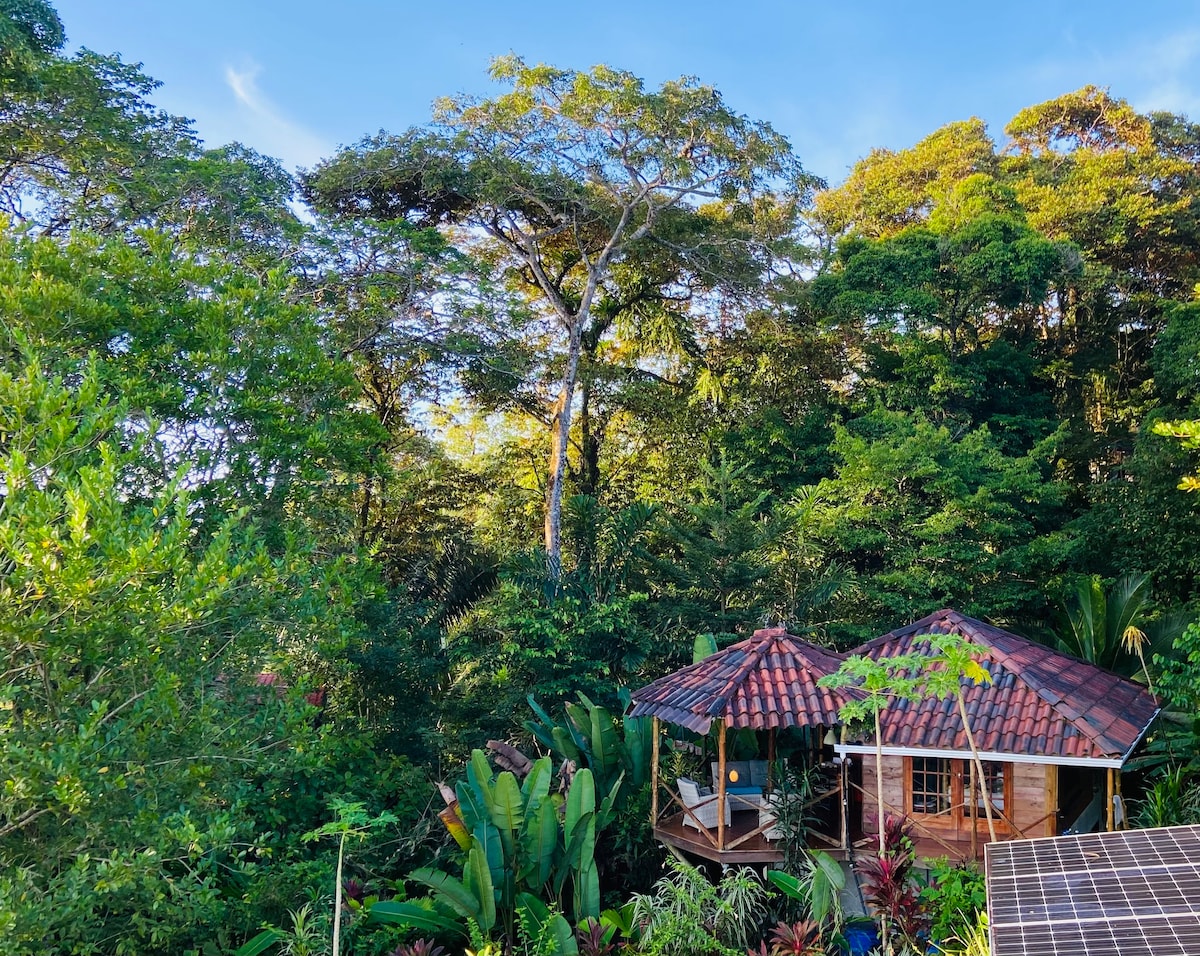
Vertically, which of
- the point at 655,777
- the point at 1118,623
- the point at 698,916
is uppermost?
the point at 1118,623

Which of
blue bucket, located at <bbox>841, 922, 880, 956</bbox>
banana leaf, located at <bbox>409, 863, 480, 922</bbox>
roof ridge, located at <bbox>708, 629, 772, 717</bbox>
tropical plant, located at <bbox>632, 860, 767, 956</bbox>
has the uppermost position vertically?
roof ridge, located at <bbox>708, 629, 772, 717</bbox>

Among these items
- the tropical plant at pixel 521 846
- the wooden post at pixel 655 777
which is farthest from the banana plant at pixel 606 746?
the tropical plant at pixel 521 846

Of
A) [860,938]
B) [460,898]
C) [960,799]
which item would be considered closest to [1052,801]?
[960,799]

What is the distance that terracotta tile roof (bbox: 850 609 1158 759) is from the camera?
291 inches

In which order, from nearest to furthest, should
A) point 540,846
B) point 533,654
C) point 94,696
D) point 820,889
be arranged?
point 94,696
point 820,889
point 540,846
point 533,654

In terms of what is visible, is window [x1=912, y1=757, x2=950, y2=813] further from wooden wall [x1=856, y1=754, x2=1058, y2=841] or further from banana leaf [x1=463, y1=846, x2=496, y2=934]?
banana leaf [x1=463, y1=846, x2=496, y2=934]

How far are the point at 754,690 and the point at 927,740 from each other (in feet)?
5.38

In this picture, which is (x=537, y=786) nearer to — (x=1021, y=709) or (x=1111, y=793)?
(x=1021, y=709)

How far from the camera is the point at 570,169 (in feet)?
48.6

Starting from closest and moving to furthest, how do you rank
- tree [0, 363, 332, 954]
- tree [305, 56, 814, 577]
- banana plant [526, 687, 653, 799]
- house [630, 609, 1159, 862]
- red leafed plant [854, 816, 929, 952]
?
tree [0, 363, 332, 954]
red leafed plant [854, 816, 929, 952]
house [630, 609, 1159, 862]
banana plant [526, 687, 653, 799]
tree [305, 56, 814, 577]

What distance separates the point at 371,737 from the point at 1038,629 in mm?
10038

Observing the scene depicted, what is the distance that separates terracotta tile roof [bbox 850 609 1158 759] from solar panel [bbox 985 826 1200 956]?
10.0 ft

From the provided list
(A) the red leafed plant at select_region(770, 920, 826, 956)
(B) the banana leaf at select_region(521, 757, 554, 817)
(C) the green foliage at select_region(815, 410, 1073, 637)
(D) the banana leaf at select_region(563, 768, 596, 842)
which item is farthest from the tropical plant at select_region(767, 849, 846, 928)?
(C) the green foliage at select_region(815, 410, 1073, 637)

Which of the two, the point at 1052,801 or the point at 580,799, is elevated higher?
the point at 580,799
